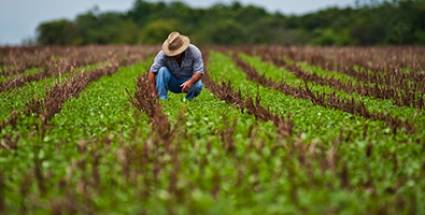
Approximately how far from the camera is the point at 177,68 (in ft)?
32.4

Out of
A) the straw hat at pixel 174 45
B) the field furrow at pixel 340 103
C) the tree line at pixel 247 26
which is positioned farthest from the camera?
the tree line at pixel 247 26

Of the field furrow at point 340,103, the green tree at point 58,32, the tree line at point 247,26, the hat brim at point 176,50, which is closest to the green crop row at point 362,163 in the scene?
the field furrow at point 340,103

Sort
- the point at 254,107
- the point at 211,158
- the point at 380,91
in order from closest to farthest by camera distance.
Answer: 1. the point at 211,158
2. the point at 254,107
3. the point at 380,91

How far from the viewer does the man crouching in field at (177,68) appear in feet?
30.7

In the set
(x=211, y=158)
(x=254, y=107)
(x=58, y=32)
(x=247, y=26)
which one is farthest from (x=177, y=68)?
(x=247, y=26)

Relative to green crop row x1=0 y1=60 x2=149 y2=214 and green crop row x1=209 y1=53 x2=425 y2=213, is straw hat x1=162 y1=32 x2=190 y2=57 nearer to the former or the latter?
green crop row x1=0 y1=60 x2=149 y2=214

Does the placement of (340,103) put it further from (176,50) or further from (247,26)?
(247,26)

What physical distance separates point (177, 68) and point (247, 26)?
71.6m

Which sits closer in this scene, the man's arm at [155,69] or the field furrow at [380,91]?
the field furrow at [380,91]

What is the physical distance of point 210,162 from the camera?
5.38 m

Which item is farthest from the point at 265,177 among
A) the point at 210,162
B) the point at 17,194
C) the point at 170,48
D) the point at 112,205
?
the point at 170,48

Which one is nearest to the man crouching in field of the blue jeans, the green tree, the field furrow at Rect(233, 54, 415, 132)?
the blue jeans

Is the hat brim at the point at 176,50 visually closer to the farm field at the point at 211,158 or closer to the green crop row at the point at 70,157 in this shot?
the farm field at the point at 211,158

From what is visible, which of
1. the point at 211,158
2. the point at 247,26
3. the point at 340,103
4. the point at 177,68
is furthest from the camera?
the point at 247,26
